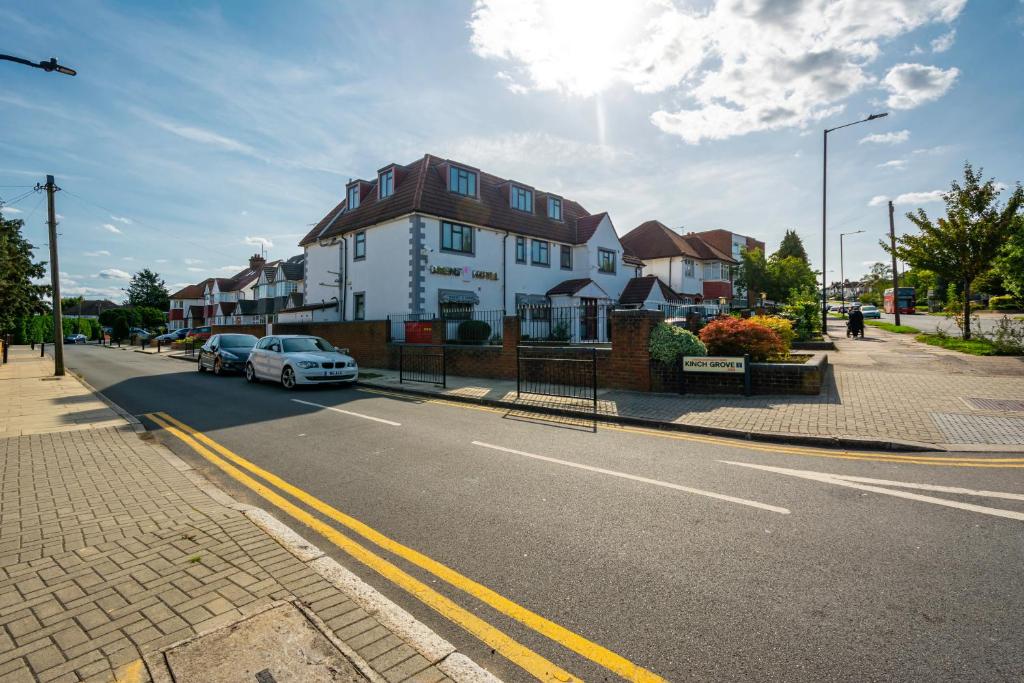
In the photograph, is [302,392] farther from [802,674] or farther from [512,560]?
[802,674]

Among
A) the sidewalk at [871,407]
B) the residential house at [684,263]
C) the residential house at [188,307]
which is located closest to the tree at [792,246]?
the residential house at [684,263]

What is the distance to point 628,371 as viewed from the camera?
12.3 meters

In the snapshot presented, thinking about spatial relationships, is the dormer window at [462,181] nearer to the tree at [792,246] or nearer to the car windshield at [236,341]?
the car windshield at [236,341]

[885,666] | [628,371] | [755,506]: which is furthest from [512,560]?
[628,371]

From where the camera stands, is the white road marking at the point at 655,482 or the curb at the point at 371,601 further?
the white road marking at the point at 655,482

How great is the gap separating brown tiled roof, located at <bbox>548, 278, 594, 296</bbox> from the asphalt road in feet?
71.0

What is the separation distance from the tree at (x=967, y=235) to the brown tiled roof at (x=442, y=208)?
57.9 ft

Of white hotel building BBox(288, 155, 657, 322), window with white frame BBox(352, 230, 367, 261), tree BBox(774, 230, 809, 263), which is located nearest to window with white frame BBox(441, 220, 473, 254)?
white hotel building BBox(288, 155, 657, 322)

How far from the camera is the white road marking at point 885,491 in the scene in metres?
4.49

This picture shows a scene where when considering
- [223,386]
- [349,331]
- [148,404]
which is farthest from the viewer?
[349,331]

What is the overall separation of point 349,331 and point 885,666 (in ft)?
73.3

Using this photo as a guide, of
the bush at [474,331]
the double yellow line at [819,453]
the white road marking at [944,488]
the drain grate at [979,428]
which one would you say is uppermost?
the bush at [474,331]

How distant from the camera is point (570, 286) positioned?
29656mm

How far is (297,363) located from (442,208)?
43.3ft
